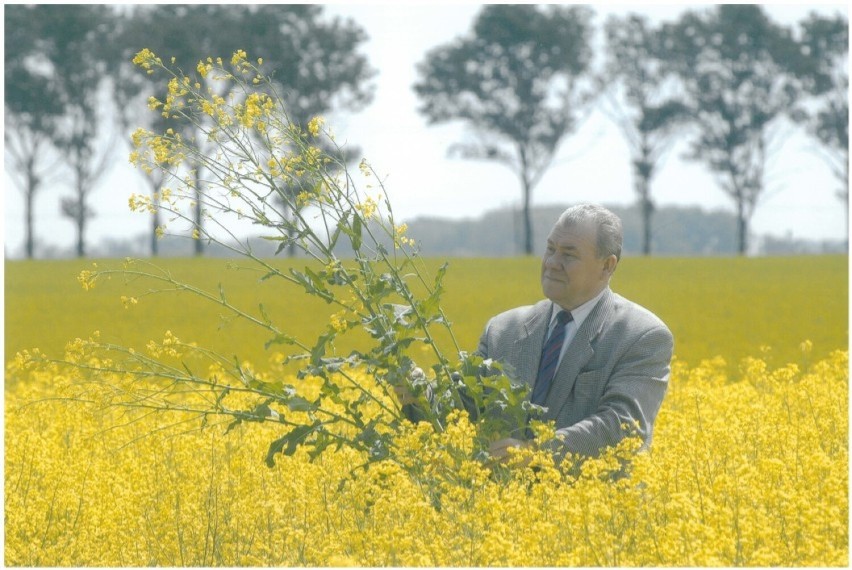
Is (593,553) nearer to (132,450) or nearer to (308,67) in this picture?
(132,450)

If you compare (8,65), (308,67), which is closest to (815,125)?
(308,67)

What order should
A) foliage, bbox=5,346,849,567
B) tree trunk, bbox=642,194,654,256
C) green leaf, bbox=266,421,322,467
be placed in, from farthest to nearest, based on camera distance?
tree trunk, bbox=642,194,654,256 < green leaf, bbox=266,421,322,467 < foliage, bbox=5,346,849,567

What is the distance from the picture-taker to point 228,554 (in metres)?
5.07

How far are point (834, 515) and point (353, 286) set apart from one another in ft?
6.54

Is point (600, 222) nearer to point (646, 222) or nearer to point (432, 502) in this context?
point (432, 502)

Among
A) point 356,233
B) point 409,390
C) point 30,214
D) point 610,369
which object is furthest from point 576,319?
point 30,214

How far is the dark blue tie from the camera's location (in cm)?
526

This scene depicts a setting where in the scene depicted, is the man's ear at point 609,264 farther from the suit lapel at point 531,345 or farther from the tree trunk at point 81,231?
the tree trunk at point 81,231

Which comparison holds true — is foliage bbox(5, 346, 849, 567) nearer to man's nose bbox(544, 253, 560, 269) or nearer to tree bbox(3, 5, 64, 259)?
man's nose bbox(544, 253, 560, 269)

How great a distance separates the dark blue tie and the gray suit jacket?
0.03 m

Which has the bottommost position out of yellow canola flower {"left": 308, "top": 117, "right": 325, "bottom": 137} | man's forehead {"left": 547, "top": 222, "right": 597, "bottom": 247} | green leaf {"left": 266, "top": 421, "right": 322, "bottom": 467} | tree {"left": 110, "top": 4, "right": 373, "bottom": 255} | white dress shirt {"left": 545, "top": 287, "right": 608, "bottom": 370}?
green leaf {"left": 266, "top": 421, "right": 322, "bottom": 467}

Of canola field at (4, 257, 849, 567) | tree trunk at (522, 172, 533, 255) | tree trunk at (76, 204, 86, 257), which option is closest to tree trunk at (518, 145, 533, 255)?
tree trunk at (522, 172, 533, 255)

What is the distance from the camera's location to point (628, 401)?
4.98 m

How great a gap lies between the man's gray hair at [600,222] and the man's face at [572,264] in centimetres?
2
